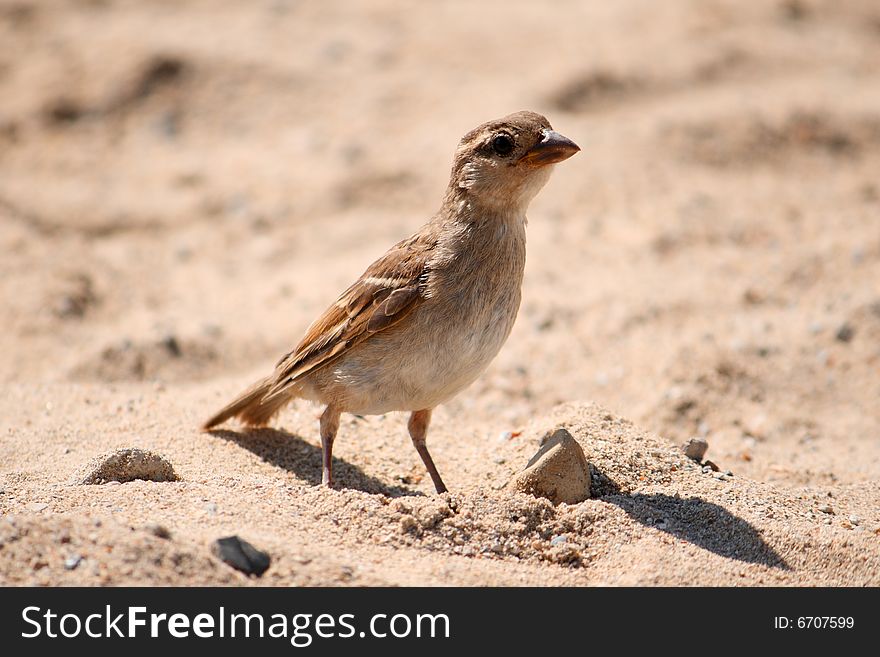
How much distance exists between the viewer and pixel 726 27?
484 inches

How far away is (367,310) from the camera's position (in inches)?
215

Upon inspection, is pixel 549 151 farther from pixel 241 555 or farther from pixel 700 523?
pixel 241 555

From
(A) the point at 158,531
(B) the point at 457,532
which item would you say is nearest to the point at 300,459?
(B) the point at 457,532

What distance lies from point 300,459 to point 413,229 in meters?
3.83

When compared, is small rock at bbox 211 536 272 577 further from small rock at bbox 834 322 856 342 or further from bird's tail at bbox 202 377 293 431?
small rock at bbox 834 322 856 342

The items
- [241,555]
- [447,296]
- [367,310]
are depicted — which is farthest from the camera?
[367,310]

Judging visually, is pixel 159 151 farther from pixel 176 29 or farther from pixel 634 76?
pixel 634 76

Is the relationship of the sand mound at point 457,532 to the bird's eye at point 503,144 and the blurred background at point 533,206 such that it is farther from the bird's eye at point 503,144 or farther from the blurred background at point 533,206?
the bird's eye at point 503,144

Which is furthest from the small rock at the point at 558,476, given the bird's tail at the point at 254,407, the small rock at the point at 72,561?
the small rock at the point at 72,561

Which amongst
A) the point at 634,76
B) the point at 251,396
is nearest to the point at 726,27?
the point at 634,76

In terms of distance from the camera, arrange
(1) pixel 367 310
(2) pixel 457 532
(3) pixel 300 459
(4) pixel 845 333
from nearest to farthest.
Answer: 1. (2) pixel 457 532
2. (1) pixel 367 310
3. (3) pixel 300 459
4. (4) pixel 845 333

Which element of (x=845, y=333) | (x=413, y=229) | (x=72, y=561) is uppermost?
(x=413, y=229)

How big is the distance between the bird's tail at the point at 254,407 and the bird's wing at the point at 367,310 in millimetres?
70

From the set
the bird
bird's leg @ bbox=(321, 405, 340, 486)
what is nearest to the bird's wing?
the bird
